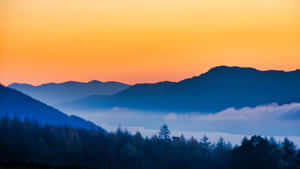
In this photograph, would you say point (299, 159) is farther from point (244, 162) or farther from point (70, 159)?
point (70, 159)

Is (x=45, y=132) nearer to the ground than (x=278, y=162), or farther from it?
farther from it

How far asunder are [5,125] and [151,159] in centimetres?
6137

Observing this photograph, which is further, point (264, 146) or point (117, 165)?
point (117, 165)

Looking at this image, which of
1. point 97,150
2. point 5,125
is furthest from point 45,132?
point 97,150

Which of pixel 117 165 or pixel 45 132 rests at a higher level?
pixel 45 132

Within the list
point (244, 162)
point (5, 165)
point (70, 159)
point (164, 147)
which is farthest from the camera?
point (164, 147)

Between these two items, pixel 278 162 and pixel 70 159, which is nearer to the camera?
pixel 278 162

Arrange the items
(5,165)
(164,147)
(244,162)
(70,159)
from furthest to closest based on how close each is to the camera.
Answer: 1. (164,147)
2. (70,159)
3. (244,162)
4. (5,165)

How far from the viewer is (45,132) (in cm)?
19175

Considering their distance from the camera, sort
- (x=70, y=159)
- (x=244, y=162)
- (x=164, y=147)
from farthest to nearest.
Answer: (x=164, y=147) → (x=70, y=159) → (x=244, y=162)

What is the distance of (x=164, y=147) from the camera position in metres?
184

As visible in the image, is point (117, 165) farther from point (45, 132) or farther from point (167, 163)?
point (45, 132)

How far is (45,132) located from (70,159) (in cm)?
3102

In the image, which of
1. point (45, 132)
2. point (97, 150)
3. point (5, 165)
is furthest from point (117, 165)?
point (5, 165)
